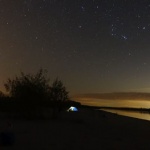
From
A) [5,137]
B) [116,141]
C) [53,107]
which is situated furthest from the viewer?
[53,107]

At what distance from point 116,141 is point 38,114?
61.5 feet

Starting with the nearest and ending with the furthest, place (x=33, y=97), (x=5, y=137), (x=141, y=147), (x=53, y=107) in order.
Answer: (x=5, y=137), (x=141, y=147), (x=33, y=97), (x=53, y=107)

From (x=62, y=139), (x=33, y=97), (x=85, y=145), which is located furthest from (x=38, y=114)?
(x=85, y=145)

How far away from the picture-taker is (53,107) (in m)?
39.2

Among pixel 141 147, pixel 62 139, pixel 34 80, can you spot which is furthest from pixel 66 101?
pixel 141 147

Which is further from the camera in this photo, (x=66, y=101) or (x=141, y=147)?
(x=66, y=101)

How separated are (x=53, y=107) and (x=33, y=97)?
3629mm

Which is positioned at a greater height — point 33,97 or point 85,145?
point 33,97

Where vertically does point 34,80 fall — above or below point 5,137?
above


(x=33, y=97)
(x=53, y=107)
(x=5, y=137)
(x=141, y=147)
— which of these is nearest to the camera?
(x=5, y=137)

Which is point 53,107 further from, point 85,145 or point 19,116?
point 85,145

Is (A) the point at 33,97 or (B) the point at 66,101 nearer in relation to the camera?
(A) the point at 33,97

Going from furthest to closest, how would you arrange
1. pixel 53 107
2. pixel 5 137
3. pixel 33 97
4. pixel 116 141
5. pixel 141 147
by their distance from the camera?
1. pixel 53 107
2. pixel 33 97
3. pixel 116 141
4. pixel 141 147
5. pixel 5 137

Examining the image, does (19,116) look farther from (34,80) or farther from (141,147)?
(141,147)
